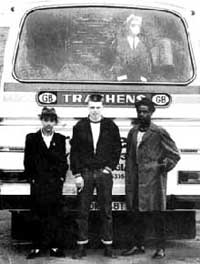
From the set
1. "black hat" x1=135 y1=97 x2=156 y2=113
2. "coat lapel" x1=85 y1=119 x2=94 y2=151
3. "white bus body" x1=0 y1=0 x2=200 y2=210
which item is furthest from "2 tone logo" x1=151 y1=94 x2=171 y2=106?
"coat lapel" x1=85 y1=119 x2=94 y2=151

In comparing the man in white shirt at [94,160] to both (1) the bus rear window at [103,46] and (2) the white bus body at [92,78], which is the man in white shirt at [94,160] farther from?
(1) the bus rear window at [103,46]

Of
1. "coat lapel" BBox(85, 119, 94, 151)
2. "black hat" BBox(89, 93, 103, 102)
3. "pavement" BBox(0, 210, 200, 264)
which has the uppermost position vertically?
"black hat" BBox(89, 93, 103, 102)

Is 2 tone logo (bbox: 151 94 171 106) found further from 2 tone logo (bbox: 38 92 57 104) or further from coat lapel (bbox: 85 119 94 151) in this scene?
2 tone logo (bbox: 38 92 57 104)

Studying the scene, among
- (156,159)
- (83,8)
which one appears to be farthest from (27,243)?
(83,8)

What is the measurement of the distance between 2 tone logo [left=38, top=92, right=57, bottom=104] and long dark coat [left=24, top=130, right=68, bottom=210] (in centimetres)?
59

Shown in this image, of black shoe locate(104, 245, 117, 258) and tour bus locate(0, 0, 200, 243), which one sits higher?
tour bus locate(0, 0, 200, 243)

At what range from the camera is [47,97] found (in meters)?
9.08

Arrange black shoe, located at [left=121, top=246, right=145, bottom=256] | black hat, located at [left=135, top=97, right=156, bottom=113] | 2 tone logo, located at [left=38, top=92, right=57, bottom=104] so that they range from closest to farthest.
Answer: black hat, located at [left=135, top=97, right=156, bottom=113]
black shoe, located at [left=121, top=246, right=145, bottom=256]
2 tone logo, located at [left=38, top=92, right=57, bottom=104]

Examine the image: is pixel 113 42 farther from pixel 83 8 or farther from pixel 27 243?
pixel 27 243

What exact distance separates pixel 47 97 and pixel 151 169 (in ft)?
4.99

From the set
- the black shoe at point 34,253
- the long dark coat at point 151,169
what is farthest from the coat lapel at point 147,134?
the black shoe at point 34,253

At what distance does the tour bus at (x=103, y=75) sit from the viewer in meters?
8.94

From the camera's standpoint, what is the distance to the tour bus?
8.94 m

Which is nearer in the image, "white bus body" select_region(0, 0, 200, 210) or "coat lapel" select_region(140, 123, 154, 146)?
"coat lapel" select_region(140, 123, 154, 146)
